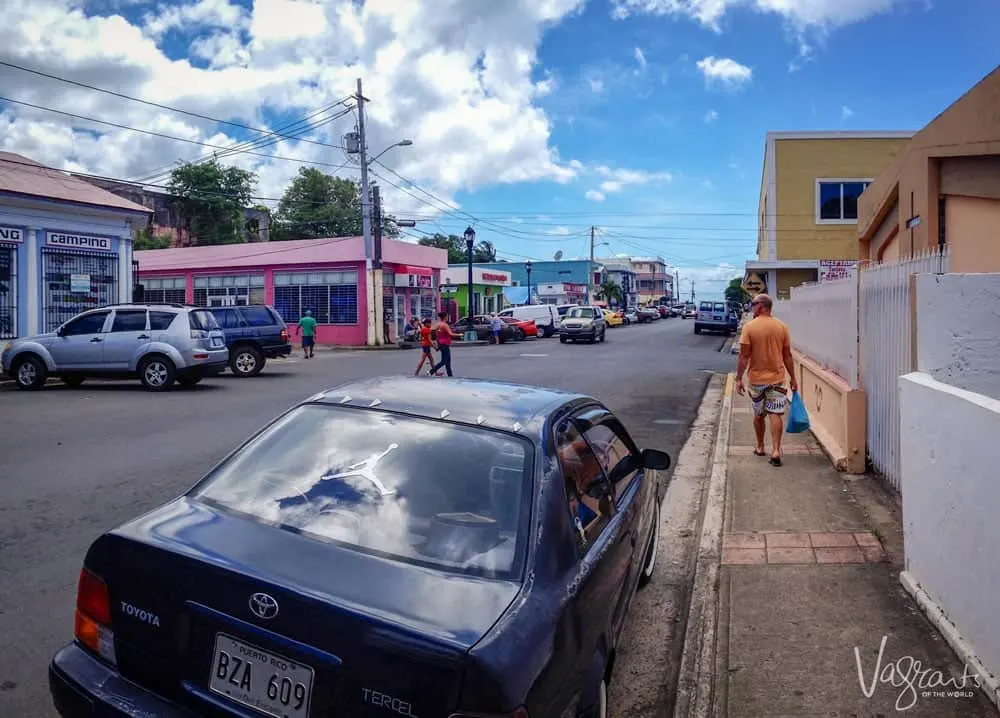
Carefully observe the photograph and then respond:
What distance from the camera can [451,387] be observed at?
12.6 ft

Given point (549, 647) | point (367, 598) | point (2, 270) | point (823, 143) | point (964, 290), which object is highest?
point (823, 143)

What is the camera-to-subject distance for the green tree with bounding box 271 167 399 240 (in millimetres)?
67688

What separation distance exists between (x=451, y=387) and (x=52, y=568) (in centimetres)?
311

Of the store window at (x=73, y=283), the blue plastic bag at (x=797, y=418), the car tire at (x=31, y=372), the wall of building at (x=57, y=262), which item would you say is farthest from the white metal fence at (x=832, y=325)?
the wall of building at (x=57, y=262)

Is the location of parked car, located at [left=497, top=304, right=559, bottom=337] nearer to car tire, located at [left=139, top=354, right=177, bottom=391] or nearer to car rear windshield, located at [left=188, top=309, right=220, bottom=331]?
car rear windshield, located at [left=188, top=309, right=220, bottom=331]

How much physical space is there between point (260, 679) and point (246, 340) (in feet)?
60.5

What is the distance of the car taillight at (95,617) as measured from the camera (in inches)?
106

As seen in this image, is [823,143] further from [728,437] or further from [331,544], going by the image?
[331,544]

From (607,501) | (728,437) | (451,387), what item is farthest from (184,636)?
(728,437)

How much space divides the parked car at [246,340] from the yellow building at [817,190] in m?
18.6

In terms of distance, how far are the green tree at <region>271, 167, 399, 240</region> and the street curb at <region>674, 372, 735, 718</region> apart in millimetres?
62589

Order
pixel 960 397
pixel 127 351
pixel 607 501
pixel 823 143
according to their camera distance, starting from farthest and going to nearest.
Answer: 1. pixel 823 143
2. pixel 127 351
3. pixel 960 397
4. pixel 607 501

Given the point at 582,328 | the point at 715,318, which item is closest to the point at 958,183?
the point at 582,328

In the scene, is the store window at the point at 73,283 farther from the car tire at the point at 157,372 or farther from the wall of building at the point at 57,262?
the car tire at the point at 157,372
